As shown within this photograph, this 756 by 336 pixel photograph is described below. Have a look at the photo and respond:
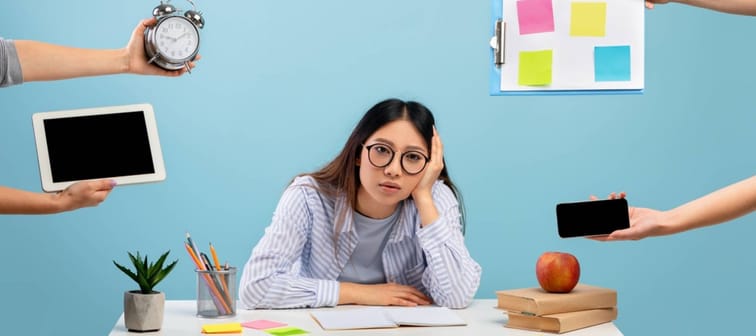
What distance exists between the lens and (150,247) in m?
3.96

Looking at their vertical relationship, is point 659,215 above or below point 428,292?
above

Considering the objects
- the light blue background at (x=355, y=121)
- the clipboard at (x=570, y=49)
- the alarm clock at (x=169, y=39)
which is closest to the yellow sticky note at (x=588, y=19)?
the clipboard at (x=570, y=49)

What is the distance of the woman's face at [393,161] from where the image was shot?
279 centimetres

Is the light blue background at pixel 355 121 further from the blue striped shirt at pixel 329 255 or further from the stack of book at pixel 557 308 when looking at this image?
the stack of book at pixel 557 308

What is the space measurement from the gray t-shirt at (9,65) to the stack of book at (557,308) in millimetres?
1333

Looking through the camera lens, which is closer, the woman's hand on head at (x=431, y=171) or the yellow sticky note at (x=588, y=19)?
the woman's hand on head at (x=431, y=171)

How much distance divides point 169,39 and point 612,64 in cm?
141

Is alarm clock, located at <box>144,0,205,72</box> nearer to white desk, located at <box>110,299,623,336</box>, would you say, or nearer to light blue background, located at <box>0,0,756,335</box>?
white desk, located at <box>110,299,623,336</box>

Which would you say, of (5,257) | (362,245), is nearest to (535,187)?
(362,245)

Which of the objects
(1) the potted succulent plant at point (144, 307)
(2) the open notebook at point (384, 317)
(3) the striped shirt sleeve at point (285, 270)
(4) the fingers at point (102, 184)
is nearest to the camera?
(4) the fingers at point (102, 184)

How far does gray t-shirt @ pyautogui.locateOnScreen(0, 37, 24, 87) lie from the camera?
222 cm

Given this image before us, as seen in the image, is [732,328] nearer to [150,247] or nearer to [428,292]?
[428,292]

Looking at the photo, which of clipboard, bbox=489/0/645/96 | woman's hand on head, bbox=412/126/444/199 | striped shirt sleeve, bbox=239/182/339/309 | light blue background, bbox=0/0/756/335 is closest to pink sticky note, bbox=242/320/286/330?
striped shirt sleeve, bbox=239/182/339/309

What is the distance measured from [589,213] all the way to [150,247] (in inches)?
86.2
